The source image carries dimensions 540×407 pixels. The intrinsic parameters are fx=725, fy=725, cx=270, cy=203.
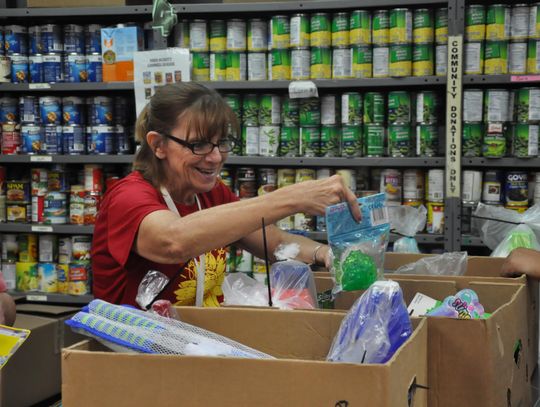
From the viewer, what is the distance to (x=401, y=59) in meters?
3.68

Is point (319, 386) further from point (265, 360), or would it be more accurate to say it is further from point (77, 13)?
point (77, 13)

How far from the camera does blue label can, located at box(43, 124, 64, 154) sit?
4.25 metres

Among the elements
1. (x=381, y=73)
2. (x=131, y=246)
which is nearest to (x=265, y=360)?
(x=131, y=246)

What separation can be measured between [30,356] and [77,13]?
2008 millimetres

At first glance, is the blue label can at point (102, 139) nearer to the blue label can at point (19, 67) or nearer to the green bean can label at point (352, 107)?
the blue label can at point (19, 67)

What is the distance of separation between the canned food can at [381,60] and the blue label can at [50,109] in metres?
1.88

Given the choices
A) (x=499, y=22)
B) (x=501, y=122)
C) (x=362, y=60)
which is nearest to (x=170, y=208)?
(x=362, y=60)

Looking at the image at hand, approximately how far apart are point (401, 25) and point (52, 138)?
209 cm

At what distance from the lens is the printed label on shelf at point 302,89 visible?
3.76 meters

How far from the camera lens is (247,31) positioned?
396cm

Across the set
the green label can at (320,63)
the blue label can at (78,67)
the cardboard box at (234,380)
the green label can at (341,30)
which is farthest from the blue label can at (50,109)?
the cardboard box at (234,380)

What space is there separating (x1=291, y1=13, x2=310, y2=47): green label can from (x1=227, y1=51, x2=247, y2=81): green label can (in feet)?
1.04

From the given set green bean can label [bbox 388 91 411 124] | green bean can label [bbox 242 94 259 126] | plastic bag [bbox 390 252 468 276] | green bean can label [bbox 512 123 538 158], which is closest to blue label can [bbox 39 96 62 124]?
green bean can label [bbox 242 94 259 126]

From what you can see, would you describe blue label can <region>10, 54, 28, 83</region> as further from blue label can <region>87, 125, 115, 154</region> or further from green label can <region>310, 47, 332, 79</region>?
green label can <region>310, 47, 332, 79</region>
